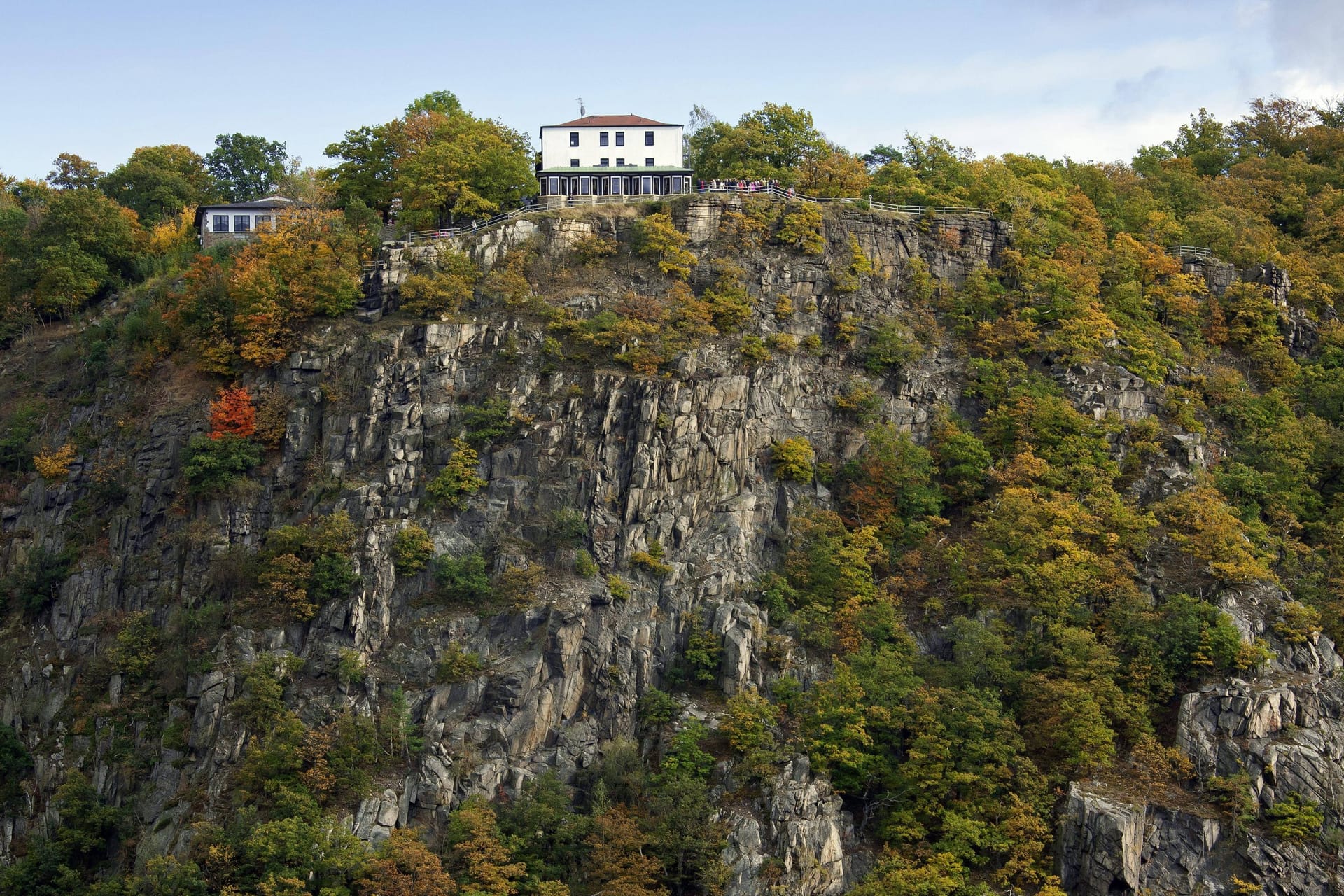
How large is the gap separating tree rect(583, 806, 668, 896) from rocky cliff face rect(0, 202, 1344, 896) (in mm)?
3649

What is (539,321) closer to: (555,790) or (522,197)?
(522,197)

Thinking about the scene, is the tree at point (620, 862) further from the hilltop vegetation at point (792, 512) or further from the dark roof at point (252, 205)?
the dark roof at point (252, 205)

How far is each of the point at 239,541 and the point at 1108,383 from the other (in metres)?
44.1

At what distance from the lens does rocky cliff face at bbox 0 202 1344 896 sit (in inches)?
2598

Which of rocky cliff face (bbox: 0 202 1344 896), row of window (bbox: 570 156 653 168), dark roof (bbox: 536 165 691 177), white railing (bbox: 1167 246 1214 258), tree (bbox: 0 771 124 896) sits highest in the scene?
row of window (bbox: 570 156 653 168)

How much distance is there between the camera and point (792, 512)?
76938mm

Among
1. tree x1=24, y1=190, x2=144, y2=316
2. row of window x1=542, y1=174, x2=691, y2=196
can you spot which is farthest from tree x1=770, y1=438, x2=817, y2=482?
tree x1=24, y1=190, x2=144, y2=316

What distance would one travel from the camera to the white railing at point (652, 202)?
281 feet

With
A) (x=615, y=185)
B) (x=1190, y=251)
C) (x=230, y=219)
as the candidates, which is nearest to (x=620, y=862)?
(x=615, y=185)

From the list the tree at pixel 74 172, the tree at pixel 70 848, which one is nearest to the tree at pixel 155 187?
the tree at pixel 74 172

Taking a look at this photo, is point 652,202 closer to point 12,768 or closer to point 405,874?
point 405,874

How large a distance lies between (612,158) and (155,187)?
36.1 metres

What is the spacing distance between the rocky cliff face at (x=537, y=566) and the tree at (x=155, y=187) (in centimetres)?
2666

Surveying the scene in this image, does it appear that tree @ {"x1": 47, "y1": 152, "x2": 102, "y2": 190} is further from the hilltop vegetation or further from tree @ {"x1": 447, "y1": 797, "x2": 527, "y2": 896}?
tree @ {"x1": 447, "y1": 797, "x2": 527, "y2": 896}
